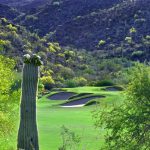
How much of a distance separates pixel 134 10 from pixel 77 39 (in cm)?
1891

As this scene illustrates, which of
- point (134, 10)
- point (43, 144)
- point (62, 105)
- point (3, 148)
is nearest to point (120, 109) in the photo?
point (3, 148)

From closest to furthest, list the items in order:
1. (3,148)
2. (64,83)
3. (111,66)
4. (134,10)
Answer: (3,148), (64,83), (111,66), (134,10)

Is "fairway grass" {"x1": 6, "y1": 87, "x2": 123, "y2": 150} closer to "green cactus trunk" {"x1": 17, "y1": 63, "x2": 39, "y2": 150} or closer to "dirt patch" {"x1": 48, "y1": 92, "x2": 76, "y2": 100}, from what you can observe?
"green cactus trunk" {"x1": 17, "y1": 63, "x2": 39, "y2": 150}

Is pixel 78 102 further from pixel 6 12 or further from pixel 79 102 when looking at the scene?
pixel 6 12

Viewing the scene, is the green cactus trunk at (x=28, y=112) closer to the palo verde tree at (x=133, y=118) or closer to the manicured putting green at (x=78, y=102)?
the palo verde tree at (x=133, y=118)

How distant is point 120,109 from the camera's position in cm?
2177

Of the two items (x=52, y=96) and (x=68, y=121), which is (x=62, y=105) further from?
(x=68, y=121)

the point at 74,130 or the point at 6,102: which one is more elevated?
the point at 6,102

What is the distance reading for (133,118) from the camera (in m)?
21.0

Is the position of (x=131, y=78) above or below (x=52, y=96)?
above

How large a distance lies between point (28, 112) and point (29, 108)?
10 cm

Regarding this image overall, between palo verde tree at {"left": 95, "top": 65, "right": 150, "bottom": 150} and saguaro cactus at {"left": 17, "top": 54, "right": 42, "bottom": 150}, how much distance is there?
745 cm

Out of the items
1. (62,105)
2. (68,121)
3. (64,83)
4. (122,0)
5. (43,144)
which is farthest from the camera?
(122,0)

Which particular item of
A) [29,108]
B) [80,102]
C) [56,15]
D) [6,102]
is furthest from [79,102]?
[56,15]
